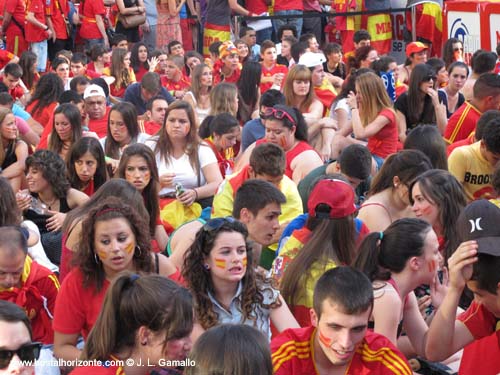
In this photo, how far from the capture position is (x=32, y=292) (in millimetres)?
5090

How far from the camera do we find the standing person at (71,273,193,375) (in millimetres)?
3816

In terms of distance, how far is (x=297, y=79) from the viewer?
32.7ft

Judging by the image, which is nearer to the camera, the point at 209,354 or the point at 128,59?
the point at 209,354

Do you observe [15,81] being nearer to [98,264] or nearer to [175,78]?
[175,78]

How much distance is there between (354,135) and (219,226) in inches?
182

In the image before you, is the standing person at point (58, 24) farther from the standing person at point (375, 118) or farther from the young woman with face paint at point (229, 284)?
the young woman with face paint at point (229, 284)

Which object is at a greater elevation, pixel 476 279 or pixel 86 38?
pixel 86 38

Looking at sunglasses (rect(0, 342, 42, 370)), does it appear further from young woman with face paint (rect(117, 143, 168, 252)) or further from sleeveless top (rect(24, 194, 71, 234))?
sleeveless top (rect(24, 194, 71, 234))

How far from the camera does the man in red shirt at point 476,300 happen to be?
3.70 metres

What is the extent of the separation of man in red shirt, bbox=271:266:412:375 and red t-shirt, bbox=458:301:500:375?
26cm

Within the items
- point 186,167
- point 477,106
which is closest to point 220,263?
point 186,167

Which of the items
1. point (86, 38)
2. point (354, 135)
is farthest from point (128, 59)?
point (354, 135)

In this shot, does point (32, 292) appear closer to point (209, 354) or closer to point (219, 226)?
point (219, 226)

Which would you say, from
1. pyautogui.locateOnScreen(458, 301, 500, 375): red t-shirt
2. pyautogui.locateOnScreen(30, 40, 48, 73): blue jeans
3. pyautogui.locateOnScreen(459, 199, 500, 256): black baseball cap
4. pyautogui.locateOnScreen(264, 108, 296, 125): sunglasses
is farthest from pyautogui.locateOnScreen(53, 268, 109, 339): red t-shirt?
pyautogui.locateOnScreen(30, 40, 48, 73): blue jeans
